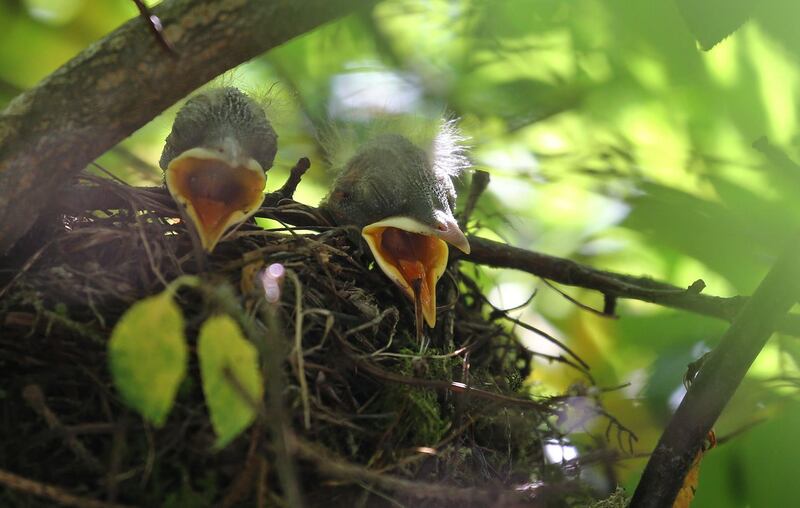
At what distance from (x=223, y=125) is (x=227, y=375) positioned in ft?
2.93

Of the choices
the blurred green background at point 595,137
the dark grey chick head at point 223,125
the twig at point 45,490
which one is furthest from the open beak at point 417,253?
the twig at point 45,490

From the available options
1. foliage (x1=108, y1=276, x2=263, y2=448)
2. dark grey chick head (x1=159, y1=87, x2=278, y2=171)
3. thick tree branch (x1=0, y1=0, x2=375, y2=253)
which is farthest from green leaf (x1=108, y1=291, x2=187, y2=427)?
dark grey chick head (x1=159, y1=87, x2=278, y2=171)

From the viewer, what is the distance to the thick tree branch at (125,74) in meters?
1.01

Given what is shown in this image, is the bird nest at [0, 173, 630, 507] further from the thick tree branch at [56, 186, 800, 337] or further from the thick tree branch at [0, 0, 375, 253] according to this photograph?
the thick tree branch at [0, 0, 375, 253]

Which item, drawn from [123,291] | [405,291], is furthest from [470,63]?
[123,291]

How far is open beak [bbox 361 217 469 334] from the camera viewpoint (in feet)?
4.83

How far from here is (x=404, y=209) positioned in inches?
63.1

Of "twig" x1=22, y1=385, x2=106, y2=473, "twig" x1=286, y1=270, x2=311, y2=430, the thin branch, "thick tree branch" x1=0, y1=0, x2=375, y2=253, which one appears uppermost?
the thin branch

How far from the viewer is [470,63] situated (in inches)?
84.7

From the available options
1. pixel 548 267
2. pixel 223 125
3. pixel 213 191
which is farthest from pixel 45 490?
pixel 548 267

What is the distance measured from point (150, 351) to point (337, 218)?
1.01 metres

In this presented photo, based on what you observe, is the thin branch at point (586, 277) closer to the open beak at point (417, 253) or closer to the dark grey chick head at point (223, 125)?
the open beak at point (417, 253)

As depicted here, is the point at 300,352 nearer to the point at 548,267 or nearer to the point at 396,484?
the point at 396,484

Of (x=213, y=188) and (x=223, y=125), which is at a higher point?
(x=223, y=125)
